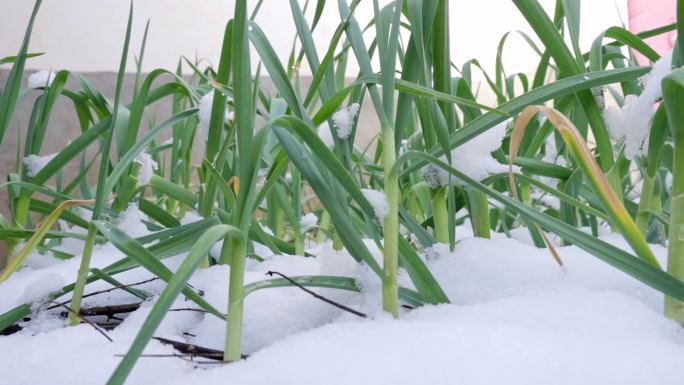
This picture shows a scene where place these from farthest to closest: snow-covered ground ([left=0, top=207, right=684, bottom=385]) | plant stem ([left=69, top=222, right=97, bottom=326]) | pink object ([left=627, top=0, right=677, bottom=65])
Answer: pink object ([left=627, top=0, right=677, bottom=65]) < plant stem ([left=69, top=222, right=97, bottom=326]) < snow-covered ground ([left=0, top=207, right=684, bottom=385])

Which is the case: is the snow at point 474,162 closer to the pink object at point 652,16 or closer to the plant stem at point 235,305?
the plant stem at point 235,305

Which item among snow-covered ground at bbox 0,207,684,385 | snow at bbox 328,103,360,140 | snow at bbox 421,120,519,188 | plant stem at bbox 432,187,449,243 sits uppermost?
snow at bbox 328,103,360,140

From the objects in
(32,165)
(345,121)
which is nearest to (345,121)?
(345,121)

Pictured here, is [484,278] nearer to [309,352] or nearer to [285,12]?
[309,352]

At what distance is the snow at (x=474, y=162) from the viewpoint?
384 mm

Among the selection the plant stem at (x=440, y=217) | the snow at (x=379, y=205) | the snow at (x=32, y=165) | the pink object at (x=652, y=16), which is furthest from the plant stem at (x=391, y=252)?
the pink object at (x=652, y=16)

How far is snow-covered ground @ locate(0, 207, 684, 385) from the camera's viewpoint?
0.73ft

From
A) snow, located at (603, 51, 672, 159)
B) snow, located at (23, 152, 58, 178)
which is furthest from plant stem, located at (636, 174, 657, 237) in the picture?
snow, located at (23, 152, 58, 178)

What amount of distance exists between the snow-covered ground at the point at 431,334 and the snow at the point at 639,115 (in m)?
0.08

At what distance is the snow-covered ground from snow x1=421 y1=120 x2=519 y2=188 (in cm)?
5

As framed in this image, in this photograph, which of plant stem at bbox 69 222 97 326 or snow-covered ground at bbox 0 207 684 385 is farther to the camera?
plant stem at bbox 69 222 97 326

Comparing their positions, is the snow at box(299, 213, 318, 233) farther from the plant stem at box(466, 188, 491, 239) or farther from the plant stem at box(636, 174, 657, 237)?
the plant stem at box(636, 174, 657, 237)

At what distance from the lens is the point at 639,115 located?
330 millimetres

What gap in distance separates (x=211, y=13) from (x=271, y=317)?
6.69 feet
